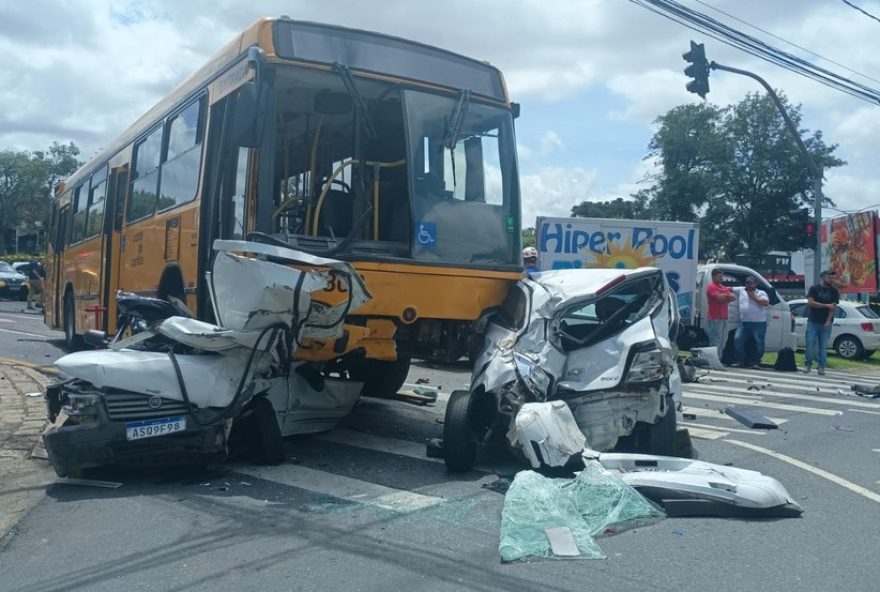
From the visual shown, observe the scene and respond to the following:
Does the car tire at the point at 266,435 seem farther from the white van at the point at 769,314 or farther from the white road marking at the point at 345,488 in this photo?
the white van at the point at 769,314

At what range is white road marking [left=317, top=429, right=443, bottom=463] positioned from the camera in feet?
26.2

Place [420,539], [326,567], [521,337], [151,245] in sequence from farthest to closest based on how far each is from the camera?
[151,245] → [521,337] → [420,539] → [326,567]

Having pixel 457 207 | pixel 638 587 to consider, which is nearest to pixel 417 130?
pixel 457 207

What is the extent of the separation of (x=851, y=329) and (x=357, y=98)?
55.1ft

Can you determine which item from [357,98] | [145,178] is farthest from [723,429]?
[145,178]

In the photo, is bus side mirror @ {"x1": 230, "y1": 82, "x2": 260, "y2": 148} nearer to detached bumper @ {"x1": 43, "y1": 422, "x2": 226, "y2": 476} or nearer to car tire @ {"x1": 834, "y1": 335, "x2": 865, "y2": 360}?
detached bumper @ {"x1": 43, "y1": 422, "x2": 226, "y2": 476}

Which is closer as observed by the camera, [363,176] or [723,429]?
[363,176]

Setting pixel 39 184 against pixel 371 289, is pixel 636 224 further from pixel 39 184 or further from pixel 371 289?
pixel 39 184

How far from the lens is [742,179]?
50.8 metres

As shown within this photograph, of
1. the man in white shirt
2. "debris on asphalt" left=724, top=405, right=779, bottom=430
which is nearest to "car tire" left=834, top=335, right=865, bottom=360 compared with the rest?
the man in white shirt

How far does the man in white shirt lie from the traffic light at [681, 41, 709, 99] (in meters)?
3.76

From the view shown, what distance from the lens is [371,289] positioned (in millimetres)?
7387

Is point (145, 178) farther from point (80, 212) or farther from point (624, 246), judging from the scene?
point (624, 246)

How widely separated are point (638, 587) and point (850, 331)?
18600 mm
